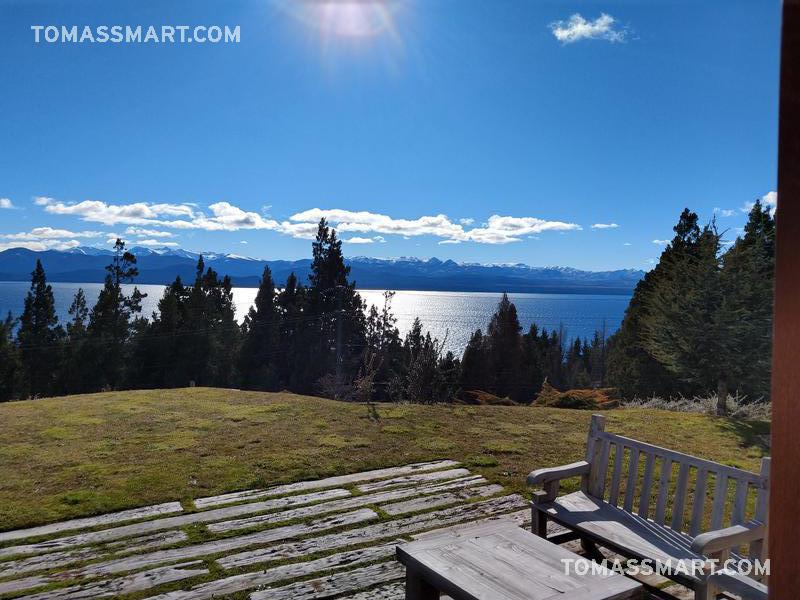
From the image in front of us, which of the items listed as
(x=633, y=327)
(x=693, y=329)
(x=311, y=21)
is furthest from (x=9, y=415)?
(x=633, y=327)

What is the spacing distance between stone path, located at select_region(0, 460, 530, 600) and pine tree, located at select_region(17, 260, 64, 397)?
26.7m

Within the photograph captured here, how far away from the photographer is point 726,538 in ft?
7.66

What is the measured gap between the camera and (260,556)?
3443 mm

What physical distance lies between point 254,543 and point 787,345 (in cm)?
379

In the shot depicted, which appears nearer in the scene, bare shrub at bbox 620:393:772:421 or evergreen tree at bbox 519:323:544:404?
bare shrub at bbox 620:393:772:421

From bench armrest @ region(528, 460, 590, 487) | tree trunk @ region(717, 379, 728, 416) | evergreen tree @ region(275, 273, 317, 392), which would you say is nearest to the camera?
bench armrest @ region(528, 460, 590, 487)

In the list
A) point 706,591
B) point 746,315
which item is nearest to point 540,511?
point 706,591

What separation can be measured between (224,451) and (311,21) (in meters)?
4.78

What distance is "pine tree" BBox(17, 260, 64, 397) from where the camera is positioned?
25.6 meters

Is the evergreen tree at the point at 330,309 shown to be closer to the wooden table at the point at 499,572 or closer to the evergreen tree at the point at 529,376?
the evergreen tree at the point at 529,376

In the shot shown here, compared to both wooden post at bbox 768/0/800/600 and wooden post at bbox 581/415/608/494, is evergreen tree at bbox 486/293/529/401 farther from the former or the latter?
wooden post at bbox 768/0/800/600

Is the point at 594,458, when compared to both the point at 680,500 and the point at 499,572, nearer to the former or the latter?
the point at 680,500

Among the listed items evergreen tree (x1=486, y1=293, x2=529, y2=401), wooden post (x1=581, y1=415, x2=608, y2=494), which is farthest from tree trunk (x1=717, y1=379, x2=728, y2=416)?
evergreen tree (x1=486, y1=293, x2=529, y2=401)

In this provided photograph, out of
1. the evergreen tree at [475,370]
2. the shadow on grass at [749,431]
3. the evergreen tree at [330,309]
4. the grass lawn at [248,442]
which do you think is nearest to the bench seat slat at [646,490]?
the grass lawn at [248,442]
